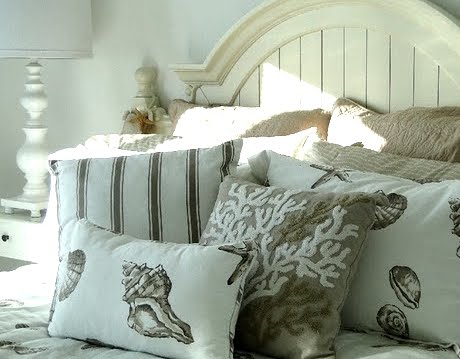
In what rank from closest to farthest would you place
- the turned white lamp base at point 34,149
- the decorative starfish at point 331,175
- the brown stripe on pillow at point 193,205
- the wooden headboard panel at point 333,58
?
1. the decorative starfish at point 331,175
2. the brown stripe on pillow at point 193,205
3. the wooden headboard panel at point 333,58
4. the turned white lamp base at point 34,149

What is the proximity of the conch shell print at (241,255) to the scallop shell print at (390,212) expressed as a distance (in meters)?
0.26

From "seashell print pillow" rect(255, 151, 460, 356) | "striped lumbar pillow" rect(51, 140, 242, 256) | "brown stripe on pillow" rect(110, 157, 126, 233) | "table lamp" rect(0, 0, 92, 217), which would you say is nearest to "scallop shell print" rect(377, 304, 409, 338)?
"seashell print pillow" rect(255, 151, 460, 356)

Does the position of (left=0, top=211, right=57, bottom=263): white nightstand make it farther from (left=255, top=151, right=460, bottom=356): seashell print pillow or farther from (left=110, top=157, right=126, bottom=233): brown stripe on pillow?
(left=255, top=151, right=460, bottom=356): seashell print pillow

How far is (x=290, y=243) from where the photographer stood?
5.42 feet

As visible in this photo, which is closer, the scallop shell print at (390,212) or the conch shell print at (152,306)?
the conch shell print at (152,306)

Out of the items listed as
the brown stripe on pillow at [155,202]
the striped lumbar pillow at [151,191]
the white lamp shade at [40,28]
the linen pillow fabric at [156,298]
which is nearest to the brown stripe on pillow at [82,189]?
the striped lumbar pillow at [151,191]

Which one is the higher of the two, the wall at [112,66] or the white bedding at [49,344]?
the wall at [112,66]

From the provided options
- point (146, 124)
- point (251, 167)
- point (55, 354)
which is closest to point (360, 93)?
point (251, 167)

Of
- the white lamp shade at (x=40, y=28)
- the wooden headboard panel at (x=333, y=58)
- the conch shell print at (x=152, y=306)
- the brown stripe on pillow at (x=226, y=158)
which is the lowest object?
the conch shell print at (x=152, y=306)

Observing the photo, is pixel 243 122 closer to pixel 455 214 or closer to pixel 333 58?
pixel 333 58

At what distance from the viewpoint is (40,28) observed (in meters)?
2.80

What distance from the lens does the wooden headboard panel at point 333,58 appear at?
2.28m

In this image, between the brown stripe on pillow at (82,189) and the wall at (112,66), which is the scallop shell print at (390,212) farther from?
the wall at (112,66)

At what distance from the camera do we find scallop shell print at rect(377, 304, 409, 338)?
1.64 meters
